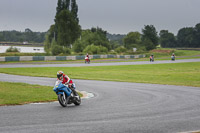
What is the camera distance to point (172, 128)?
340 inches

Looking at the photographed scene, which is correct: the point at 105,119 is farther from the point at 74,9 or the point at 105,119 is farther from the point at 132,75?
the point at 74,9

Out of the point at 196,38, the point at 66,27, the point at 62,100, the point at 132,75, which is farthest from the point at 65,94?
→ the point at 196,38

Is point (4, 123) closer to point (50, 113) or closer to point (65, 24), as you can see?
point (50, 113)

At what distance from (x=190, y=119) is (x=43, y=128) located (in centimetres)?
435

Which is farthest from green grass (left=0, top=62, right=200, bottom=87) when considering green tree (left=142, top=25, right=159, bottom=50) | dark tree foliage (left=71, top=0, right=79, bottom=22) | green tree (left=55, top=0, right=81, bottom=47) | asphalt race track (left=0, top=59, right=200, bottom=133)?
green tree (left=142, top=25, right=159, bottom=50)

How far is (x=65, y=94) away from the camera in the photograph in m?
13.0

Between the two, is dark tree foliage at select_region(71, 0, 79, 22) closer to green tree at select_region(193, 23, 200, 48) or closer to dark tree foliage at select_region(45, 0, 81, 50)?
dark tree foliage at select_region(45, 0, 81, 50)

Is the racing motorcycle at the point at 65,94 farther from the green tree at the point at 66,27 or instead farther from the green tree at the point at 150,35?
the green tree at the point at 150,35

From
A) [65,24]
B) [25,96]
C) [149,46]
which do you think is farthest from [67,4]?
[25,96]

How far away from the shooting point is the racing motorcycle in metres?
12.6

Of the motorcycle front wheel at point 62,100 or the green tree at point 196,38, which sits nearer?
the motorcycle front wheel at point 62,100

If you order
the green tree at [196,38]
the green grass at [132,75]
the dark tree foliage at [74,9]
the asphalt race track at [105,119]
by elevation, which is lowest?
the green grass at [132,75]

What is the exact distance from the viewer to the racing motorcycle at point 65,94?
41.2ft

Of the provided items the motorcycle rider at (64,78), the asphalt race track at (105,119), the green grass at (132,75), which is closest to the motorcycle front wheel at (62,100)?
the motorcycle rider at (64,78)
